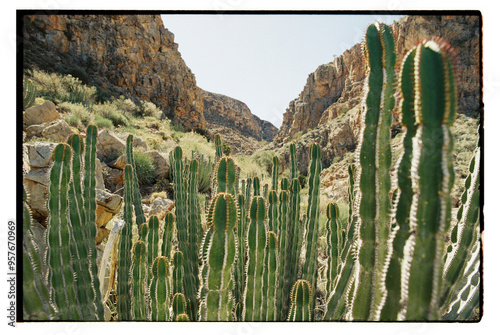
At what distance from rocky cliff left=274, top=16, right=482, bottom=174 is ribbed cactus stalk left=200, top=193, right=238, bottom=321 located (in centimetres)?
85

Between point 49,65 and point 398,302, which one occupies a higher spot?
point 49,65

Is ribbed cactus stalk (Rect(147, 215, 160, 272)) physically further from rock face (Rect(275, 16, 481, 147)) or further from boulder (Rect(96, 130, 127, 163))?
boulder (Rect(96, 130, 127, 163))

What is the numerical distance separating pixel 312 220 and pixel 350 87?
8.28 m

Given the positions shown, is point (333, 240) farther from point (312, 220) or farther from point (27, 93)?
point (27, 93)

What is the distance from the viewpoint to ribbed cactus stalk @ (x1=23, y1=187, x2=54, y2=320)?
1527 mm

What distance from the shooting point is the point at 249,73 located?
2.56 meters

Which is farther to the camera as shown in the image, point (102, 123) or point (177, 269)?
point (102, 123)

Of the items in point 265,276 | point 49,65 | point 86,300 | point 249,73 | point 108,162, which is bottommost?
point 86,300

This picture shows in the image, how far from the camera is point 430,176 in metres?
0.92

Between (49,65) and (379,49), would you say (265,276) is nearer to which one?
(379,49)

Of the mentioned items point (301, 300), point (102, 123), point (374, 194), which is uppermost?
point (102, 123)

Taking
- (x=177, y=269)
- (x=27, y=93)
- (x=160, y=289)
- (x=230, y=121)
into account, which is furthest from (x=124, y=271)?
Result: (x=230, y=121)

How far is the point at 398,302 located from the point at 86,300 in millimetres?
1749
